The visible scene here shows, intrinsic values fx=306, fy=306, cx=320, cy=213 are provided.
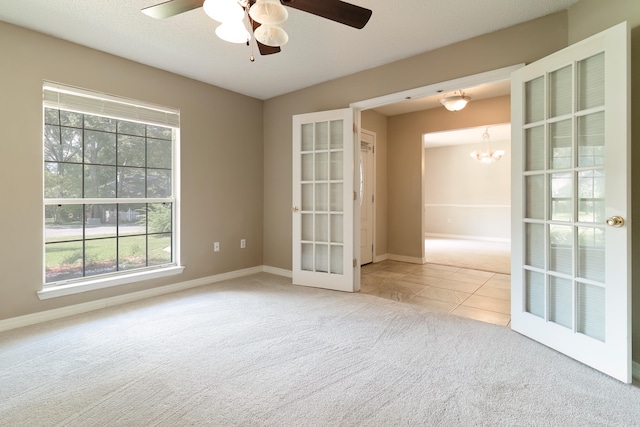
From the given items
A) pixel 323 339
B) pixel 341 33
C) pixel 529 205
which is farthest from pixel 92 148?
pixel 529 205

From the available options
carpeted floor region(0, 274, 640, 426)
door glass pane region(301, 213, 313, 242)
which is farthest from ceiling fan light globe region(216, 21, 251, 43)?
door glass pane region(301, 213, 313, 242)

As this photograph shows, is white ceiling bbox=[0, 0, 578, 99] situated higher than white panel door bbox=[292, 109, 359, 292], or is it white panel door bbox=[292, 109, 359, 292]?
white ceiling bbox=[0, 0, 578, 99]

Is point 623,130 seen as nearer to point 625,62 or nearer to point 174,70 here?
point 625,62

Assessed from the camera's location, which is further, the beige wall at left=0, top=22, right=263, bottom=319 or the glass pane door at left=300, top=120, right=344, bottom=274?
the glass pane door at left=300, top=120, right=344, bottom=274

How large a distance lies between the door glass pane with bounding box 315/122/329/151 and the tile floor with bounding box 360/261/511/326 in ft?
5.96

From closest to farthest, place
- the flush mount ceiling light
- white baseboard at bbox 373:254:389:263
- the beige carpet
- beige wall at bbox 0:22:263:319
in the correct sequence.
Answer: beige wall at bbox 0:22:263:319 < the flush mount ceiling light < the beige carpet < white baseboard at bbox 373:254:389:263

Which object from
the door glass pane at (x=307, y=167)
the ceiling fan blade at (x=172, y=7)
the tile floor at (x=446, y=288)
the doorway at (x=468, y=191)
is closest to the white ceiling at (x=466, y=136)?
the doorway at (x=468, y=191)

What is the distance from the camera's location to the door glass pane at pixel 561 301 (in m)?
2.13

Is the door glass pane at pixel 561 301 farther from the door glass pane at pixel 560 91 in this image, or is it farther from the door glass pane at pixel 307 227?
the door glass pane at pixel 307 227

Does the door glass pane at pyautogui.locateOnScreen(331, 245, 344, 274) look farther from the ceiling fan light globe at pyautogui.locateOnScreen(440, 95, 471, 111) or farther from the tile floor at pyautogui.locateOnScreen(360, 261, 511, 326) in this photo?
the ceiling fan light globe at pyautogui.locateOnScreen(440, 95, 471, 111)

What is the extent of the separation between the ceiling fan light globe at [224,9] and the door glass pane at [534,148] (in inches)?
88.4

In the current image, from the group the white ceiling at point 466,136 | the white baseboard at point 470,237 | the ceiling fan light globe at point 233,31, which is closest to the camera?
the ceiling fan light globe at point 233,31

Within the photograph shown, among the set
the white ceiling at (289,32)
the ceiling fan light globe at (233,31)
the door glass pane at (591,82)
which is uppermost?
the white ceiling at (289,32)

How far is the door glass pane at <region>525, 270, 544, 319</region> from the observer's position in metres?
2.33
